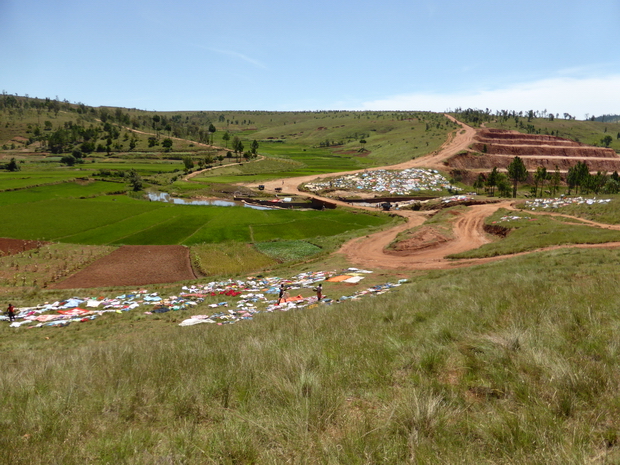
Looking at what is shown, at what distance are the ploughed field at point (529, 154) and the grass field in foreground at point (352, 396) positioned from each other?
10043 centimetres

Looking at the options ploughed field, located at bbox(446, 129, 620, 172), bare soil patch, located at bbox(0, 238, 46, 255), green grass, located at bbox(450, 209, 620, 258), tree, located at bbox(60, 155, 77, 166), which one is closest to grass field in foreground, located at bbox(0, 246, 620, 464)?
green grass, located at bbox(450, 209, 620, 258)

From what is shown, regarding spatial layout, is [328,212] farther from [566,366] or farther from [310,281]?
[566,366]

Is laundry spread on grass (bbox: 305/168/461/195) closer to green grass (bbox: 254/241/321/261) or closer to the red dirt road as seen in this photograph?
the red dirt road

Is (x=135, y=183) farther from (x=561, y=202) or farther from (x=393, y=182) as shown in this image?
(x=561, y=202)

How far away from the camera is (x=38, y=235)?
42562 mm

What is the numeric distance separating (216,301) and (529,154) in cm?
11926

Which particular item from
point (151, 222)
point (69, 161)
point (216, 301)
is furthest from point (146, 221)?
point (69, 161)

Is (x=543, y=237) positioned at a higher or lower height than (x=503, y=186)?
lower

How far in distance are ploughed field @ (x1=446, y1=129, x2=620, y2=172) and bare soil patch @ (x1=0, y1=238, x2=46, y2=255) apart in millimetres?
92599

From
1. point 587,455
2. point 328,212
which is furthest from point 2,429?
point 328,212

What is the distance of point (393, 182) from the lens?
283ft

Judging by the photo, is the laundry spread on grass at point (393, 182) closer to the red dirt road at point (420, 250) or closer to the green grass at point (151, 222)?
the green grass at point (151, 222)

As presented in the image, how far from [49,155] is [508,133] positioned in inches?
6793

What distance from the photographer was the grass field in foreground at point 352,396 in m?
3.72
